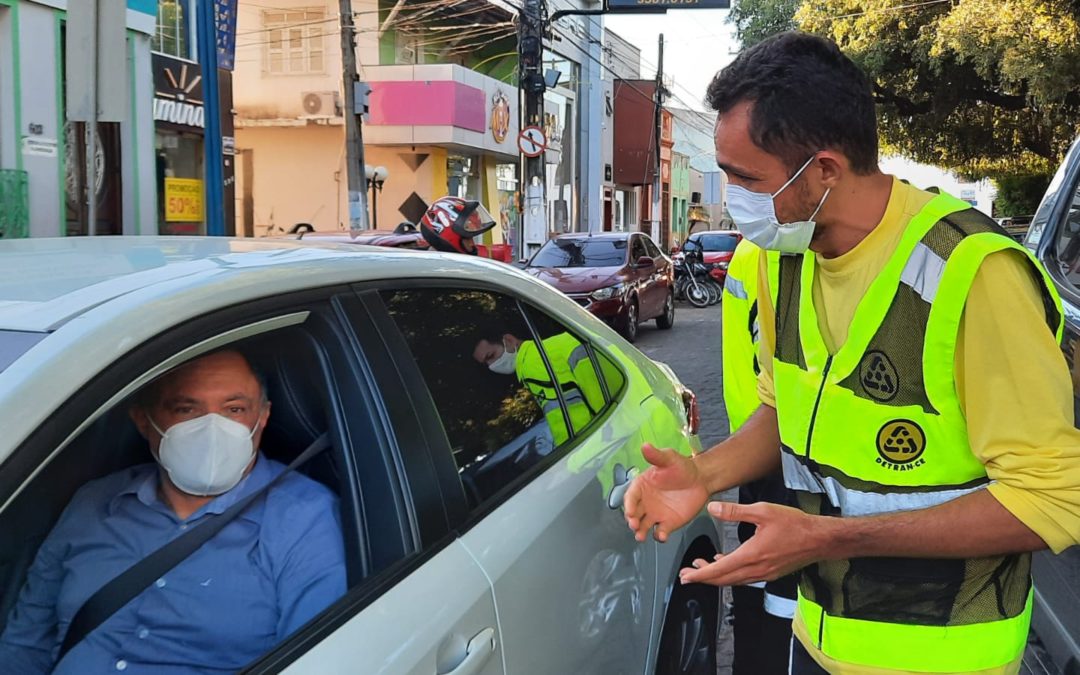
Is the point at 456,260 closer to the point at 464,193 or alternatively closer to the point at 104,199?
the point at 104,199

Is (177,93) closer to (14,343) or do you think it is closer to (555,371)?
(555,371)

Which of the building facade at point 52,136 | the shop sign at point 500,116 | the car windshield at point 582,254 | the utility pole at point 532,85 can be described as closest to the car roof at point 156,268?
the building facade at point 52,136

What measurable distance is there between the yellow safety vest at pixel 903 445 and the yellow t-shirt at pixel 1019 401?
0.03 metres

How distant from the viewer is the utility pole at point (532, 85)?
60.7ft

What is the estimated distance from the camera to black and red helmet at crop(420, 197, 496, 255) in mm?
7234

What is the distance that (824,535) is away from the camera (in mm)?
1555

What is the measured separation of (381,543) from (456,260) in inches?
33.0

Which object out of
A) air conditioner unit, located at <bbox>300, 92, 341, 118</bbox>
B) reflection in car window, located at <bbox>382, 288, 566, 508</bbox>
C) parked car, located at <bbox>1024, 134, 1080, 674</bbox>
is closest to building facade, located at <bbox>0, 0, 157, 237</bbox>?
reflection in car window, located at <bbox>382, 288, 566, 508</bbox>

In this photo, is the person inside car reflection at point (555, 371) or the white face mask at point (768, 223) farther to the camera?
the person inside car reflection at point (555, 371)

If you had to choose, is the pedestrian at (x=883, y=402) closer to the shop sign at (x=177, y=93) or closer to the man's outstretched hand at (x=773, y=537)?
the man's outstretched hand at (x=773, y=537)

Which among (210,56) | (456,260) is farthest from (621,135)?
(456,260)

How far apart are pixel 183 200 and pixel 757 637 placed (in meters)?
12.0

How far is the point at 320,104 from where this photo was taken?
22812 mm

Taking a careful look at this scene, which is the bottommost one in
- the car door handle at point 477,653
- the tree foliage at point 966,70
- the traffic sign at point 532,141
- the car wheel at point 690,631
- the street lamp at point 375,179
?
the car wheel at point 690,631
